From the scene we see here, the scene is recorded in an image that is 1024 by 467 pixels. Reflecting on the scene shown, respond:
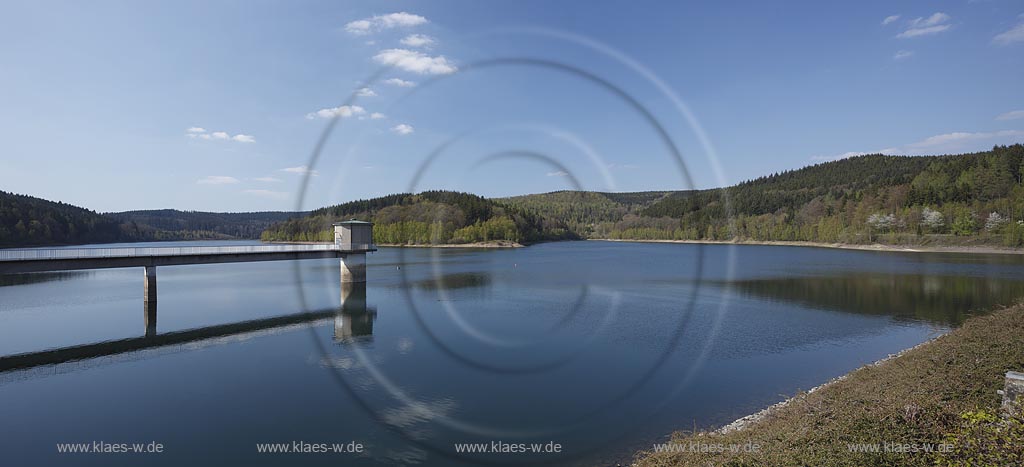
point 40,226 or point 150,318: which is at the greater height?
point 40,226

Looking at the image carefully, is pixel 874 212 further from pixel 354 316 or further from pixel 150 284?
pixel 150 284

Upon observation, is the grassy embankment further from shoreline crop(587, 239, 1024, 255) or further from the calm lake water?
shoreline crop(587, 239, 1024, 255)

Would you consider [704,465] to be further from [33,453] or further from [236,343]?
[236,343]

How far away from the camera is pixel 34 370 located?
68.1 ft

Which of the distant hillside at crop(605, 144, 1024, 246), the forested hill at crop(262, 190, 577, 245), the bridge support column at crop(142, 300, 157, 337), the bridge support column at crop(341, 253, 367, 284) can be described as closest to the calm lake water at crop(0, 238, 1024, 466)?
the bridge support column at crop(142, 300, 157, 337)

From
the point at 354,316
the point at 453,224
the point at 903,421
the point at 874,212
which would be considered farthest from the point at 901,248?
the point at 903,421


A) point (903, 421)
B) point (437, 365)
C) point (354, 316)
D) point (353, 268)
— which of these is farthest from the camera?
point (353, 268)

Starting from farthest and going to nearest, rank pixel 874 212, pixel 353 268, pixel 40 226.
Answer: pixel 874 212 < pixel 40 226 < pixel 353 268

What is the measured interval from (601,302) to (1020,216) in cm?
10719

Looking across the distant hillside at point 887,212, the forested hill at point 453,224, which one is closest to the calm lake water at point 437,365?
the distant hillside at point 887,212

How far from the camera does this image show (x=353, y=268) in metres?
45.3

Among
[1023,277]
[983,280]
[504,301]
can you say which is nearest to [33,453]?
[504,301]

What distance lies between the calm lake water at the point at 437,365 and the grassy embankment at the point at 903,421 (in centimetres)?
295

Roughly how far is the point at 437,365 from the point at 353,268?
27228 millimetres
